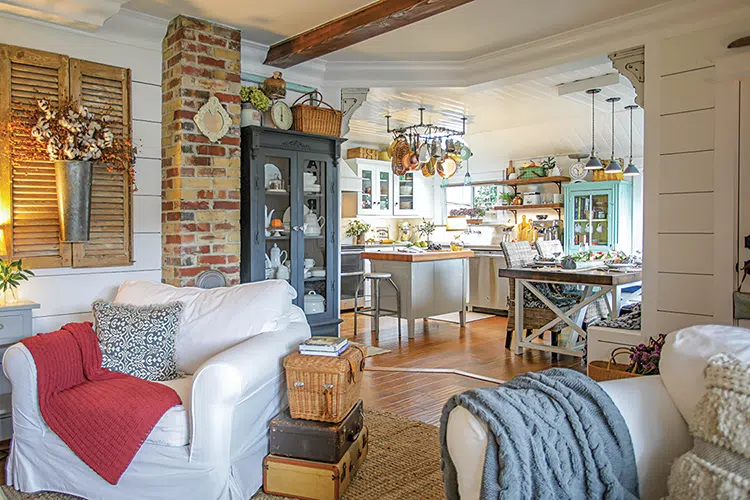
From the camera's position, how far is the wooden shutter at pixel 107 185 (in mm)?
3432

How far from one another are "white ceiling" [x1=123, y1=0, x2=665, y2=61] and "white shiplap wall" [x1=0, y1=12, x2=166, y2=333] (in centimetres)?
23

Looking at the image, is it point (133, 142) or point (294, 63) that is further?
point (294, 63)

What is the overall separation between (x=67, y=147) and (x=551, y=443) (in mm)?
2974

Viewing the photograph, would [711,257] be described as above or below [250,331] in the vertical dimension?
above

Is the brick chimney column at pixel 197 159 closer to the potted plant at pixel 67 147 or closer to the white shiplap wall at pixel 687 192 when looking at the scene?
the potted plant at pixel 67 147

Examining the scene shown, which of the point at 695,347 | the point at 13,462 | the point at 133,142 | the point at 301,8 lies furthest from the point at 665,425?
the point at 133,142

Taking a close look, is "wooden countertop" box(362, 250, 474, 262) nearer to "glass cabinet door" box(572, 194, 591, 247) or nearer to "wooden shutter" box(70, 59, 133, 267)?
"glass cabinet door" box(572, 194, 591, 247)

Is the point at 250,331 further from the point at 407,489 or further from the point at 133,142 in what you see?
the point at 133,142

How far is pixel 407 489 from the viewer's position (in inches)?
100

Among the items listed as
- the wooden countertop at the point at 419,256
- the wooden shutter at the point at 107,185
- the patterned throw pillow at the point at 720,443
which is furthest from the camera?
the wooden countertop at the point at 419,256

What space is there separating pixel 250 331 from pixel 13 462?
1.17 m

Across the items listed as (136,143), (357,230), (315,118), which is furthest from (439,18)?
(357,230)

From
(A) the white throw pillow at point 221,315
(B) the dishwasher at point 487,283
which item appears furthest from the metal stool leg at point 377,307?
Answer: (A) the white throw pillow at point 221,315

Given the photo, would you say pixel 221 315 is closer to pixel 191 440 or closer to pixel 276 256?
pixel 191 440
